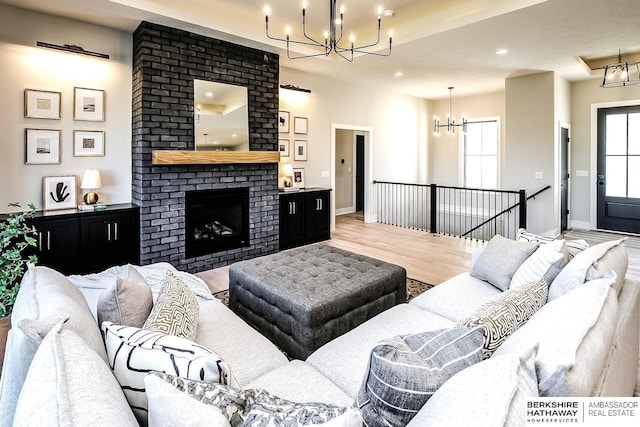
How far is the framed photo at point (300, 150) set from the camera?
6.61 m

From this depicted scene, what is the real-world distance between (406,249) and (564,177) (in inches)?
153

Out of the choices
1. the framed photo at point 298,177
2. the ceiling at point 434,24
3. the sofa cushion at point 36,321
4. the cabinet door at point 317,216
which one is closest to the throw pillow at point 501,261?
the sofa cushion at point 36,321

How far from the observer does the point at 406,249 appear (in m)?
5.76

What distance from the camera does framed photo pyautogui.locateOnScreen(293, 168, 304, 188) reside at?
6.64 metres

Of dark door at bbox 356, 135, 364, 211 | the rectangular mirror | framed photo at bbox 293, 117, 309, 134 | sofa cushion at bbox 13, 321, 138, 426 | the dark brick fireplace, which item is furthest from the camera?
dark door at bbox 356, 135, 364, 211

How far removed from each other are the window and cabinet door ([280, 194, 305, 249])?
523 cm

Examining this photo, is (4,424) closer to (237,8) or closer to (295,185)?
(237,8)

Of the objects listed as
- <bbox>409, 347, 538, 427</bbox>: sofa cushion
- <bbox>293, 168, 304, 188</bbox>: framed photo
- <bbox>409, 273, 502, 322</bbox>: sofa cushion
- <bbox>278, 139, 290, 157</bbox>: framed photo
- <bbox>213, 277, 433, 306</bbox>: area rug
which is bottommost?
<bbox>213, 277, 433, 306</bbox>: area rug

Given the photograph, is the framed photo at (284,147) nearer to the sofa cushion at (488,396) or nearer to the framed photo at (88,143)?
the framed photo at (88,143)

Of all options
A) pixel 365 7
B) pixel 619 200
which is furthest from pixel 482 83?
pixel 365 7

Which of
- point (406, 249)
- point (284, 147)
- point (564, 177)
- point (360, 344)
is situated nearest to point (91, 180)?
point (284, 147)

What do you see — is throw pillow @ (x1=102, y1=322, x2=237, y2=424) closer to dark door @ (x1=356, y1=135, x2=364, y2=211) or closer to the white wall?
the white wall

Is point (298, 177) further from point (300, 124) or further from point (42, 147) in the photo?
point (42, 147)

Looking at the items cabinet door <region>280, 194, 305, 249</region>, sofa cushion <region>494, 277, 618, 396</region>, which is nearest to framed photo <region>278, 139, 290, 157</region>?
cabinet door <region>280, 194, 305, 249</region>
